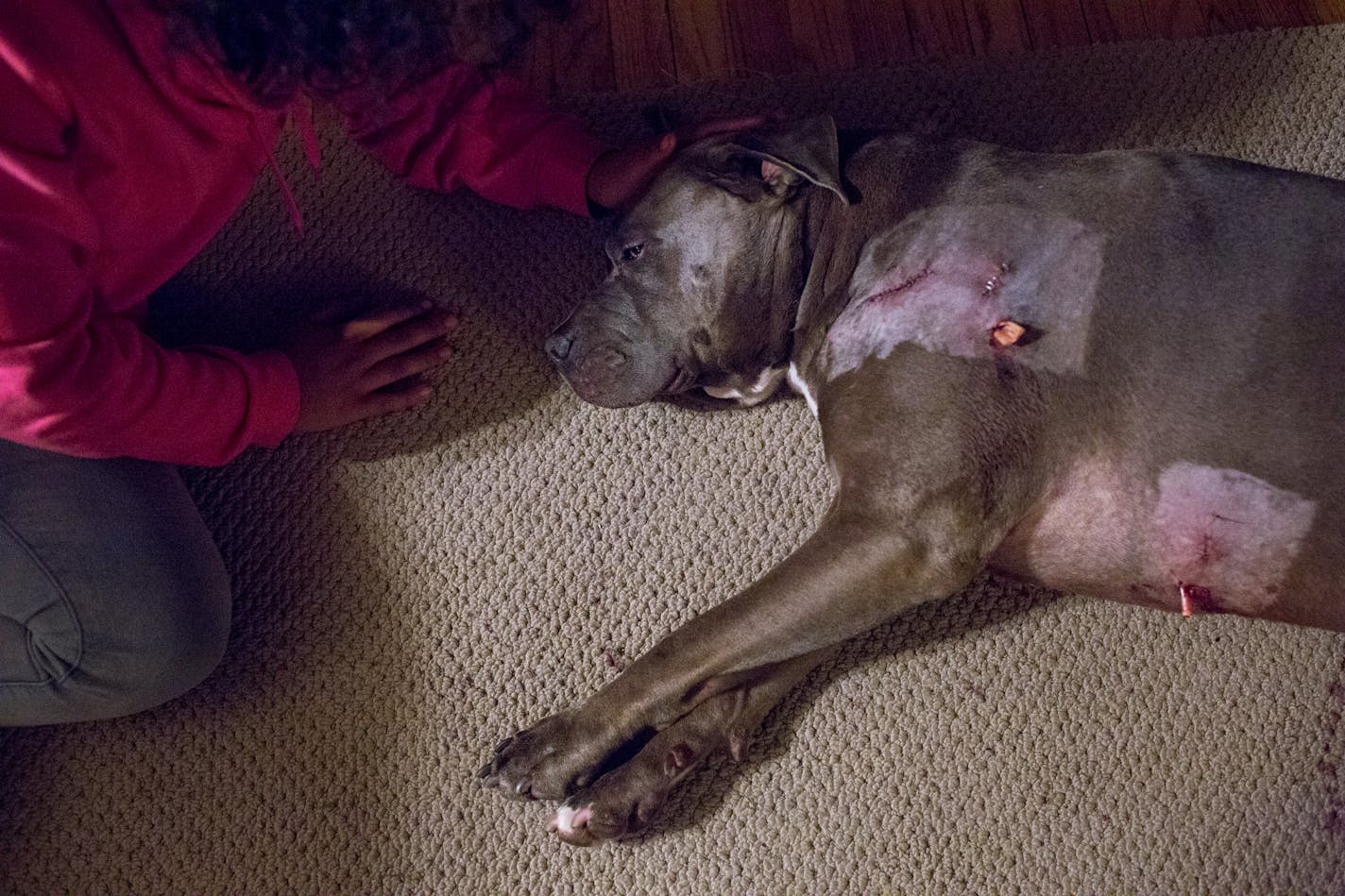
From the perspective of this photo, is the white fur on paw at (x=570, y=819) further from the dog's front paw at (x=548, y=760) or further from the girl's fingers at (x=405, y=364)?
the girl's fingers at (x=405, y=364)

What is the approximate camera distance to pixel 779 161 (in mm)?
1503

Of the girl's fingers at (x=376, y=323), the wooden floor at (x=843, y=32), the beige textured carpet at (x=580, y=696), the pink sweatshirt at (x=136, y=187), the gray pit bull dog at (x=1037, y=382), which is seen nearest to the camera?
the pink sweatshirt at (x=136, y=187)

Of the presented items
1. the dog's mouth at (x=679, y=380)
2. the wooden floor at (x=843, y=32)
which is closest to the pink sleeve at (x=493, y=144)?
the wooden floor at (x=843, y=32)

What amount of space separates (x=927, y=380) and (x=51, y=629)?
1.31 m

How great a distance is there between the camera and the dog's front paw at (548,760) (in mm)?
1611

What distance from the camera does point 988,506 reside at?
1410mm

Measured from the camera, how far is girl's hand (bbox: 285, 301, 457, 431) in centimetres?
181

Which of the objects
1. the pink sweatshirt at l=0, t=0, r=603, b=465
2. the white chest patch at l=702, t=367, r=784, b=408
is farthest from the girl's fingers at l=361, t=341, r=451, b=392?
the white chest patch at l=702, t=367, r=784, b=408

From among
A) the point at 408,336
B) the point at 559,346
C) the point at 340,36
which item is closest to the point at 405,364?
the point at 408,336

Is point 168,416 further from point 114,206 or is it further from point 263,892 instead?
point 263,892

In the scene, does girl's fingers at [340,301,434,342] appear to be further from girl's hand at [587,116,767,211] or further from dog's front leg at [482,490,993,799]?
dog's front leg at [482,490,993,799]

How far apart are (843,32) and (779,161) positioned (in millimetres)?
695

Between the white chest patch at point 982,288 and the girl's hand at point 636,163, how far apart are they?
0.41 meters

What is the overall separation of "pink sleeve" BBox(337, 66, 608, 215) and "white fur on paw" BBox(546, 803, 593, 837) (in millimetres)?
1000
